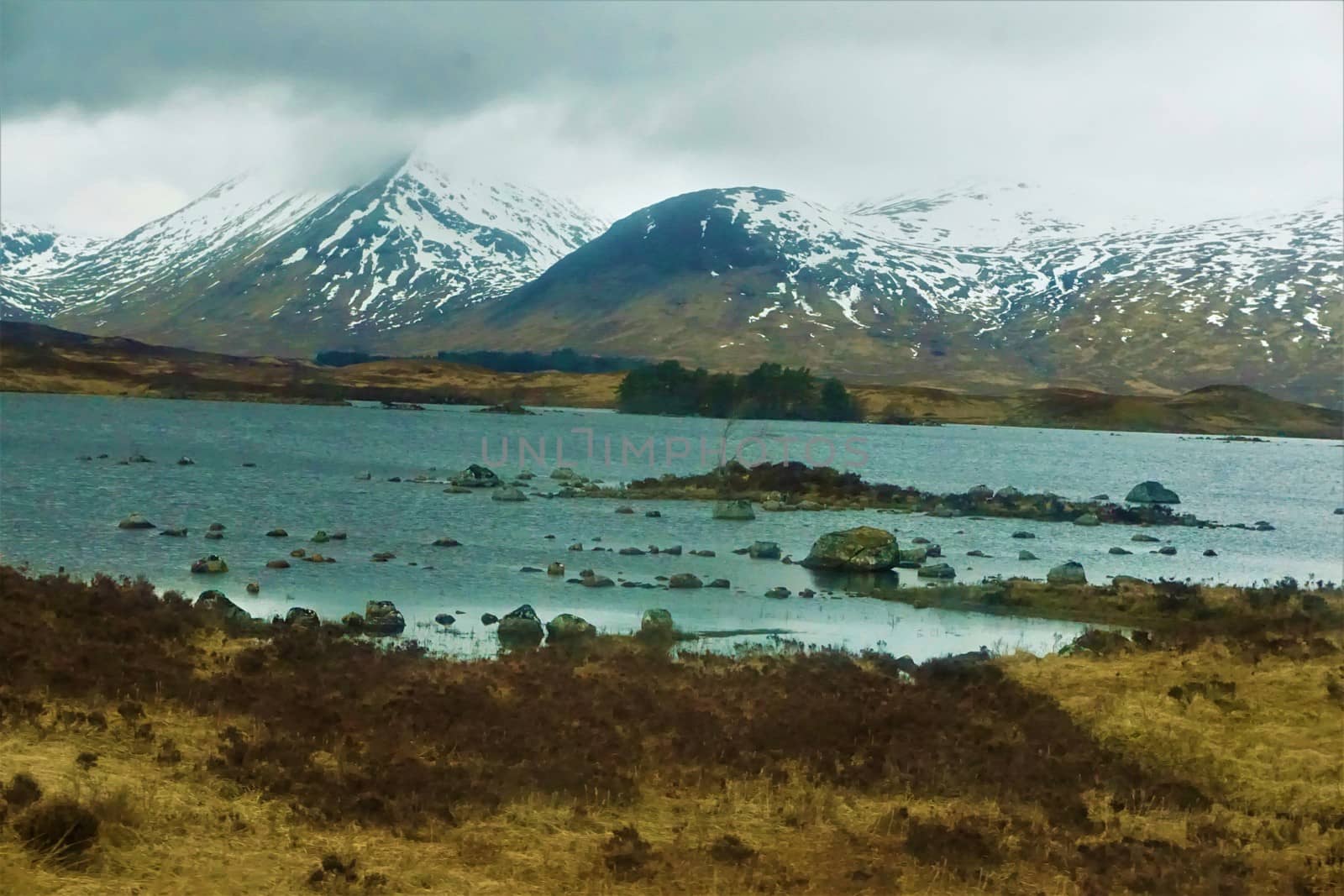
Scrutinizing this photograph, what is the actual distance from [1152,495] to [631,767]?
84.6m

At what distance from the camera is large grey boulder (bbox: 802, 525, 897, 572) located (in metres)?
53.0

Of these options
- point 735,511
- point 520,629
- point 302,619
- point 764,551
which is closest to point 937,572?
point 764,551

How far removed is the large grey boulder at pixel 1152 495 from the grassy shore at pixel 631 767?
2719 inches

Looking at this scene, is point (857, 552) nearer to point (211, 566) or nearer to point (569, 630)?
point (569, 630)

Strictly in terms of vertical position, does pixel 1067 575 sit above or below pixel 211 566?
above

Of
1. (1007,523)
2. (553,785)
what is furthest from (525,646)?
(1007,523)

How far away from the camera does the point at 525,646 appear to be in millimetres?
31531

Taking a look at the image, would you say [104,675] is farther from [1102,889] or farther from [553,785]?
[1102,889]

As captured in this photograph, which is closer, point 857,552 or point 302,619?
point 302,619

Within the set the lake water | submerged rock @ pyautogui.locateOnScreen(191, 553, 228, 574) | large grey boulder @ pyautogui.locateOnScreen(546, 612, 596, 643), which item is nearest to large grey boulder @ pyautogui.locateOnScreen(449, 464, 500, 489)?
the lake water

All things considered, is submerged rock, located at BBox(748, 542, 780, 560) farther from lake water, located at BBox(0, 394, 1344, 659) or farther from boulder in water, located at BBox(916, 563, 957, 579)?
boulder in water, located at BBox(916, 563, 957, 579)

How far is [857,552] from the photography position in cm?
5319

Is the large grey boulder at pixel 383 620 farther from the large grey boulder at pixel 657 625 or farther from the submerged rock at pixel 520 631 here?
the large grey boulder at pixel 657 625

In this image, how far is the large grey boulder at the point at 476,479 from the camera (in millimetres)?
85250
